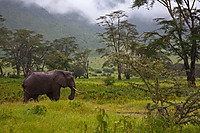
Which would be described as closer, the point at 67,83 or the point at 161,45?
the point at 67,83

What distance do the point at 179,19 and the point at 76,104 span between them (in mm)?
17953

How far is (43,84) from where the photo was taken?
9.35 meters

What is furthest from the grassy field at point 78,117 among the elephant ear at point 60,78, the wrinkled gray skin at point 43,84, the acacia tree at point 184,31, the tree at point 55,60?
the tree at point 55,60

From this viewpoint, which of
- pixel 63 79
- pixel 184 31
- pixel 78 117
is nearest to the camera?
pixel 78 117

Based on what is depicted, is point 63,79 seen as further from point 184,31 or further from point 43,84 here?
point 184,31

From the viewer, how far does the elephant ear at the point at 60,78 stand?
994cm

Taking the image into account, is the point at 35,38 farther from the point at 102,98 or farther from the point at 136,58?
the point at 136,58

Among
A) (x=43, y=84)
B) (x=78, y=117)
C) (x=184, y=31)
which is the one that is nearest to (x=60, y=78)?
(x=43, y=84)

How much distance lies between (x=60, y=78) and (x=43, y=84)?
3.76 ft

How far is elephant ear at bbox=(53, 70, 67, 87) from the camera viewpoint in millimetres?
9938

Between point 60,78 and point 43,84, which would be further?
point 60,78

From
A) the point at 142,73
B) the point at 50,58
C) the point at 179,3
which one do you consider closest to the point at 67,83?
the point at 142,73

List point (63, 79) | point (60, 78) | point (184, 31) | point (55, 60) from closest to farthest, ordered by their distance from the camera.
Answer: point (60, 78)
point (63, 79)
point (184, 31)
point (55, 60)

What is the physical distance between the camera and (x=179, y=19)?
63.9 ft
